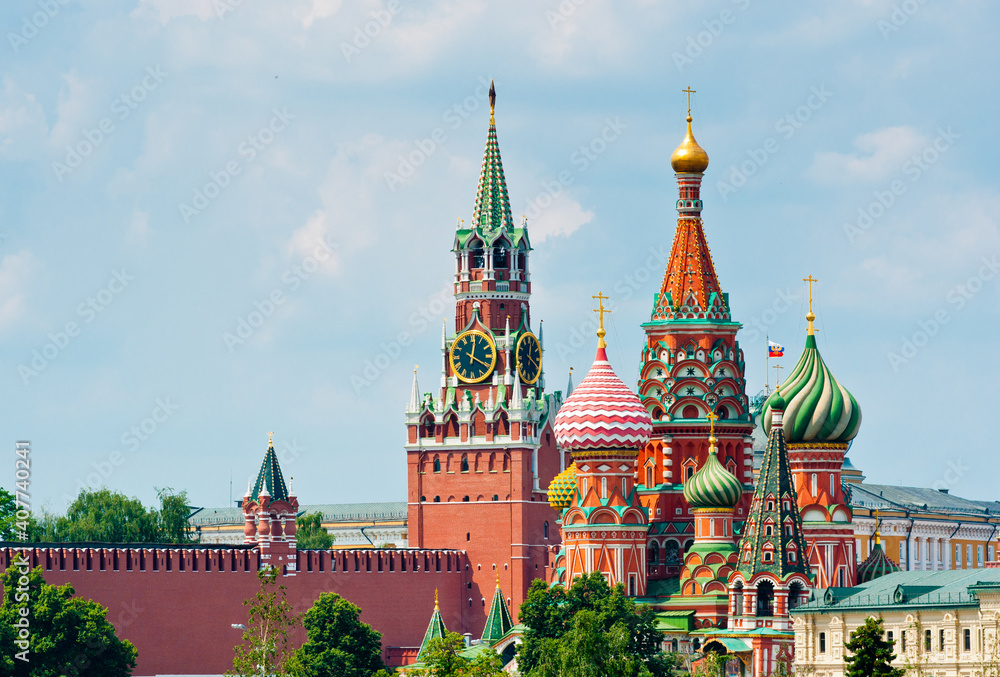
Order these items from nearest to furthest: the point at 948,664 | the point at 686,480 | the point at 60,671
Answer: the point at 948,664
the point at 60,671
the point at 686,480

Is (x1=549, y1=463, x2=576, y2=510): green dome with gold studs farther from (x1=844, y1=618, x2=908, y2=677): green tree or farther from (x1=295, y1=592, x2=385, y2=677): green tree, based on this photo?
(x1=844, y1=618, x2=908, y2=677): green tree

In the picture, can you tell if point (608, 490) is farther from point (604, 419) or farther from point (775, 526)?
point (775, 526)

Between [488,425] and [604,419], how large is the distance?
24.7 m

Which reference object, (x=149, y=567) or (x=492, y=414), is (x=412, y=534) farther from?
(x=149, y=567)

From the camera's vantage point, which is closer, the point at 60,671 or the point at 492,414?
the point at 60,671

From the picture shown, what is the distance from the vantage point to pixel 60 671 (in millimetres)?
82562

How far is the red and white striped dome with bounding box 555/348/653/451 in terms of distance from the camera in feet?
279

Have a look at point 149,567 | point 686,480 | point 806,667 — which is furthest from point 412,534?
point 806,667

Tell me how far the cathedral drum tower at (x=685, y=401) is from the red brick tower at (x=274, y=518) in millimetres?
17597

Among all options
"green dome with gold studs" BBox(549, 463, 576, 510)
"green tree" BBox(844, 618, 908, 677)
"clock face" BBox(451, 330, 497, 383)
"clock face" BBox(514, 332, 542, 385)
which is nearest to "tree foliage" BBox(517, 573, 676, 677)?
"green dome with gold studs" BBox(549, 463, 576, 510)

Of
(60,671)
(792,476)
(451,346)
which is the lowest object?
(60,671)

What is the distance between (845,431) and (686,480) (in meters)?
6.80

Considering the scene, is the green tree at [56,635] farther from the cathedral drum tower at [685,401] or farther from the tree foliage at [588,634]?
the cathedral drum tower at [685,401]

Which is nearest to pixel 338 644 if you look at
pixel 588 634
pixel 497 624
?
pixel 497 624
